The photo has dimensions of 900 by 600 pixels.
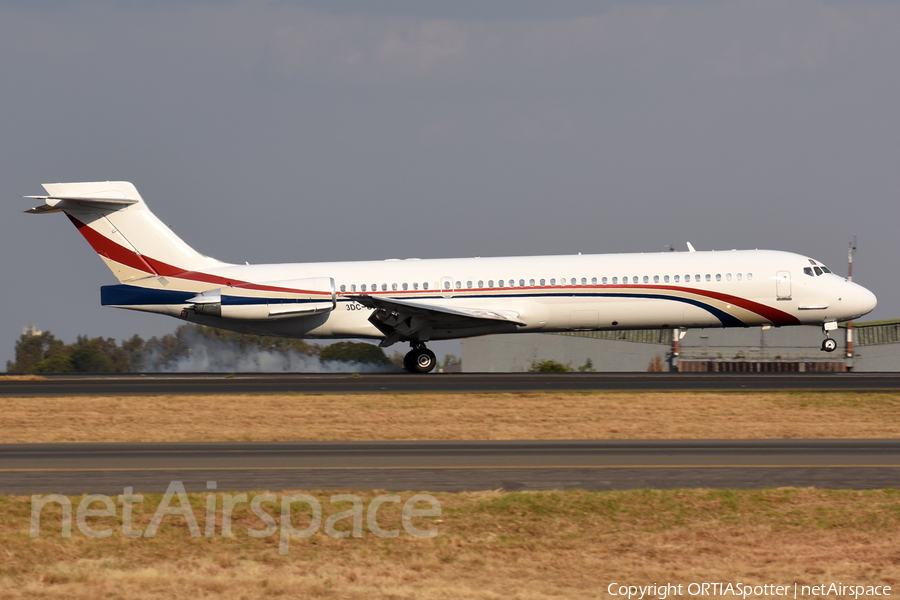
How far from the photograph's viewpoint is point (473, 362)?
185 ft

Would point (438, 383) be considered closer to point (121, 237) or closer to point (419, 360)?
point (419, 360)

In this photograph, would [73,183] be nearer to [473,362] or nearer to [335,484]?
[335,484]

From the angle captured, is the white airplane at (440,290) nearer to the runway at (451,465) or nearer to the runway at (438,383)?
the runway at (438,383)

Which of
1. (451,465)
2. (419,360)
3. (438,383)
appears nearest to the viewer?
(451,465)

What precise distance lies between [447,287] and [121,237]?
11.4 meters

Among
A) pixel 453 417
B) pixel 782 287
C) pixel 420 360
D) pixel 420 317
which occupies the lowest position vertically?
pixel 453 417

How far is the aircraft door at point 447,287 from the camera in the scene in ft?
105

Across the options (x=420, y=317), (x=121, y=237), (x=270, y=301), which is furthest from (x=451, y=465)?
(x=121, y=237)

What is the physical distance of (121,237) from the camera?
32.8 m

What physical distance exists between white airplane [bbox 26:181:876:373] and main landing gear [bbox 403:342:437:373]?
0.03 meters

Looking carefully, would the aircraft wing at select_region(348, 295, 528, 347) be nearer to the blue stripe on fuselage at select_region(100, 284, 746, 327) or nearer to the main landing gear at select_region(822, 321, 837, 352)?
the blue stripe on fuselage at select_region(100, 284, 746, 327)

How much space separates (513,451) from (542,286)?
53.3 feet

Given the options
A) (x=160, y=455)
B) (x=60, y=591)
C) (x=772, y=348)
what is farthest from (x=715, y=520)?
(x=772, y=348)

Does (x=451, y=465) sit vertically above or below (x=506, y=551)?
above
